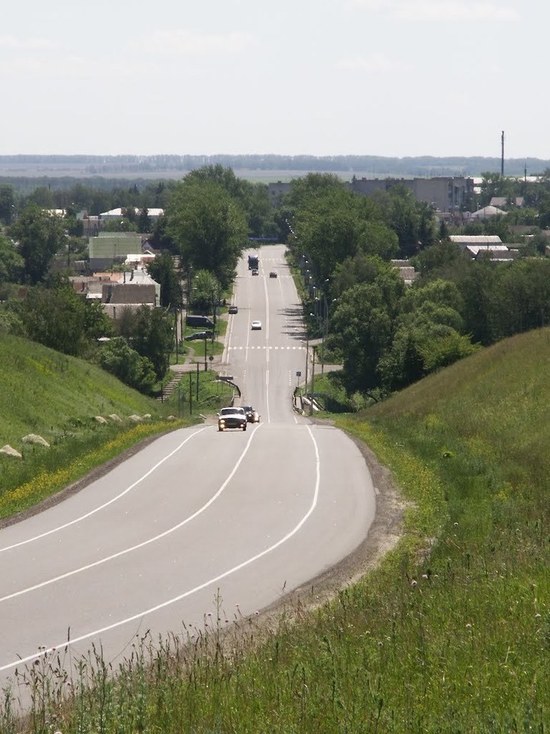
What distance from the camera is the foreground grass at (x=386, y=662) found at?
967cm

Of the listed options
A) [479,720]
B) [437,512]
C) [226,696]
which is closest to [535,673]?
[479,720]

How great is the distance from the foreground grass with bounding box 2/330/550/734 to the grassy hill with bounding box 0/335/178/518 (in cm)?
974

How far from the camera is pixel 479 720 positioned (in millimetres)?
9156

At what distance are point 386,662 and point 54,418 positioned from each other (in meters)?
29.5

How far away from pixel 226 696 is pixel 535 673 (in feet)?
8.14

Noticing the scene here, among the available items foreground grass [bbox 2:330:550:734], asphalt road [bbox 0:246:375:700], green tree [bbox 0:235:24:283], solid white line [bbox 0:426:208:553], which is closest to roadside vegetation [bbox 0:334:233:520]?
asphalt road [bbox 0:246:375:700]

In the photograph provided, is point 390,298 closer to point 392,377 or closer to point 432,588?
point 392,377

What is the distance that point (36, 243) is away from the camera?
175125 millimetres

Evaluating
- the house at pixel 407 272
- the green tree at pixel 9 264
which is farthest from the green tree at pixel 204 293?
the green tree at pixel 9 264

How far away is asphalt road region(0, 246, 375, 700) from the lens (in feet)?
51.3

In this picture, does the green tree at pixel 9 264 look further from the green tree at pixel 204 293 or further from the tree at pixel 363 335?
the tree at pixel 363 335

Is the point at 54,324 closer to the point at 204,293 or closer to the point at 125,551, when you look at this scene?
the point at 125,551

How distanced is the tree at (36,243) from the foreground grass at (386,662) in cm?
15874

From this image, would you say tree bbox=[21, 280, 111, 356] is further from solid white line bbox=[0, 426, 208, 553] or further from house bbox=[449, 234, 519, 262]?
house bbox=[449, 234, 519, 262]
